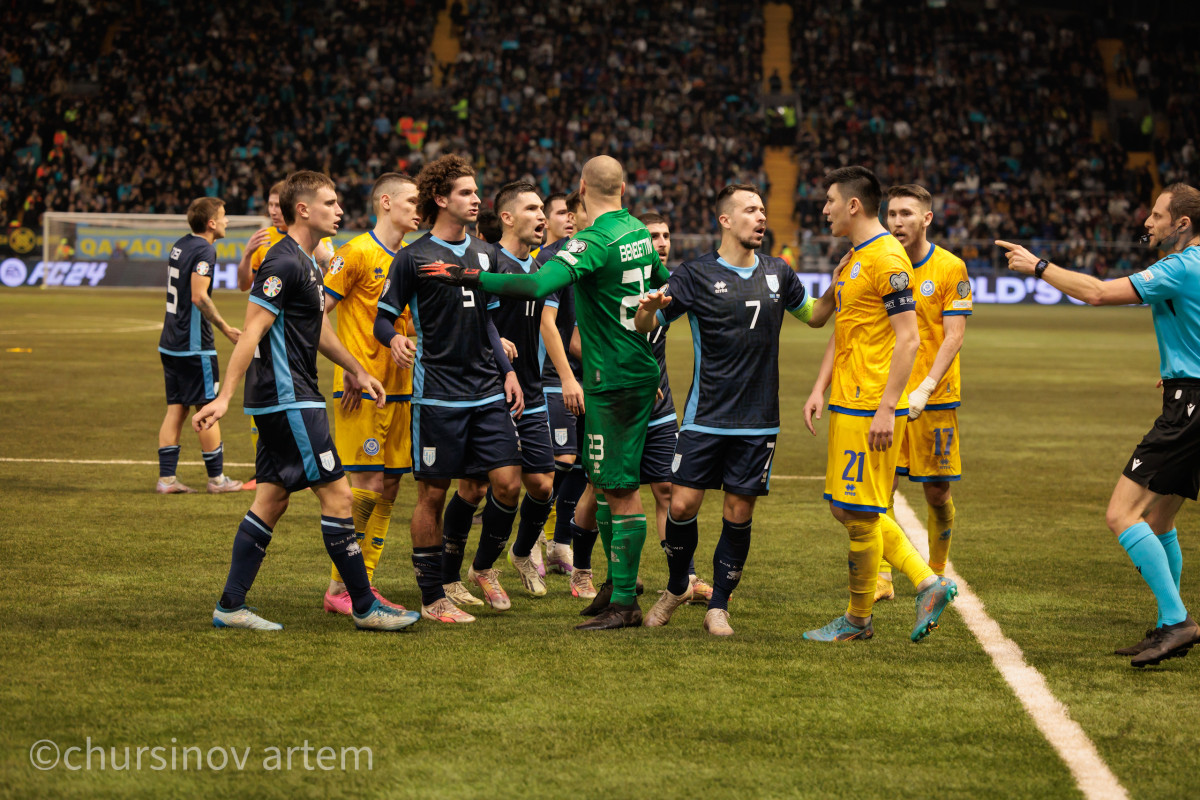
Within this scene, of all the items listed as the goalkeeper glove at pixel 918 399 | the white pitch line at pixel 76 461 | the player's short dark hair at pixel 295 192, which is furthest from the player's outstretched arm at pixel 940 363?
the white pitch line at pixel 76 461

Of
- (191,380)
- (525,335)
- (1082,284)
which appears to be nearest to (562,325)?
(525,335)

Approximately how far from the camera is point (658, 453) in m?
6.76

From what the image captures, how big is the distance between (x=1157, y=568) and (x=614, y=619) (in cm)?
246

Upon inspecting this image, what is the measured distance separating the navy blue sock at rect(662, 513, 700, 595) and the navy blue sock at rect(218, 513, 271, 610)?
1922mm

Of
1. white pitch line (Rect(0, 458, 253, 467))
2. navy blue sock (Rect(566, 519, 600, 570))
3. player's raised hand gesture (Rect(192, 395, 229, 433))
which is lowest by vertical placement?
white pitch line (Rect(0, 458, 253, 467))

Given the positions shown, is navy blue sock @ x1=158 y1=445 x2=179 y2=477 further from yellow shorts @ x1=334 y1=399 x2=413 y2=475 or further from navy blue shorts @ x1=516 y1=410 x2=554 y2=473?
navy blue shorts @ x1=516 y1=410 x2=554 y2=473

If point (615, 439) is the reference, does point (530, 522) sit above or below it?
below

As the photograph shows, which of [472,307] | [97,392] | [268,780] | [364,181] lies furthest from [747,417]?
[364,181]

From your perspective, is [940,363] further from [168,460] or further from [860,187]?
[168,460]

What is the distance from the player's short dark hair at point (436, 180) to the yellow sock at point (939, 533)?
10.4 feet

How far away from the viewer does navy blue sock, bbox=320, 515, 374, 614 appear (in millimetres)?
5664

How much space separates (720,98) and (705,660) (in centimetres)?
4142

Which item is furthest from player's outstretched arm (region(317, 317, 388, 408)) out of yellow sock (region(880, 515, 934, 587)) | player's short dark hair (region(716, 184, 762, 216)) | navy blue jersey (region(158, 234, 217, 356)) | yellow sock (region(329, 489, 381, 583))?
navy blue jersey (region(158, 234, 217, 356))

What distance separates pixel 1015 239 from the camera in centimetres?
Result: 3953
